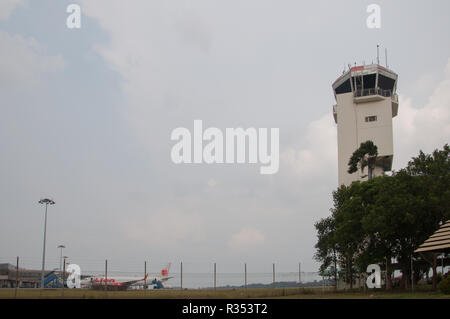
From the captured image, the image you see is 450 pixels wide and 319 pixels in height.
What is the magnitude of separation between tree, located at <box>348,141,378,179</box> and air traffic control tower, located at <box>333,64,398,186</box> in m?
4.20

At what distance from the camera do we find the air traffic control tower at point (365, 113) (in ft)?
216

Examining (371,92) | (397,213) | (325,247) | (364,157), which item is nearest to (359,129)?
(371,92)

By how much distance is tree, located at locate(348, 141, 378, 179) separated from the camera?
193 feet

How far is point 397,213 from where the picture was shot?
3681 centimetres

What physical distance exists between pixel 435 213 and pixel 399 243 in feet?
18.3

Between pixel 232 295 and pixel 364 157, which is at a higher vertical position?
pixel 364 157

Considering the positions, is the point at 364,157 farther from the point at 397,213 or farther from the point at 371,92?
the point at 397,213

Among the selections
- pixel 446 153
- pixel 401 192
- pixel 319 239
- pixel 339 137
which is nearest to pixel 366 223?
pixel 401 192

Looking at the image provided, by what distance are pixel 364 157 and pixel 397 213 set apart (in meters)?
25.4

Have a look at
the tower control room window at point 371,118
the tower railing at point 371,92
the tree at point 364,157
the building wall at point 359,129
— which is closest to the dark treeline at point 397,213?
the tree at point 364,157

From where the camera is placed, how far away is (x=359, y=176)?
214 feet

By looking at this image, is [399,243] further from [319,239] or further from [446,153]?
[319,239]
